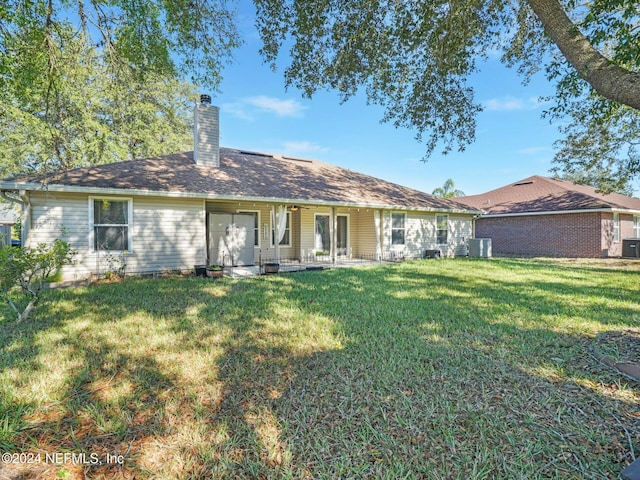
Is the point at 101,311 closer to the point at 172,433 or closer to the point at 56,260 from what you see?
the point at 56,260

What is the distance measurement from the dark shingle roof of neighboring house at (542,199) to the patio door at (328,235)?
35.0 feet

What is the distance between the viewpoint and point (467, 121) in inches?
312

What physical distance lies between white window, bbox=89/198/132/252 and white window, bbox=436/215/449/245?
1313 cm

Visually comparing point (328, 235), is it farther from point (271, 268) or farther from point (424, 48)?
point (424, 48)

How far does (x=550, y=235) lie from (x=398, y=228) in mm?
10461

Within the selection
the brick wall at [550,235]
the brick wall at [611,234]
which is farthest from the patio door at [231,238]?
the brick wall at [611,234]

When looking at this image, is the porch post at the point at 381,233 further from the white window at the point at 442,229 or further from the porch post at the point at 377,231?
the white window at the point at 442,229

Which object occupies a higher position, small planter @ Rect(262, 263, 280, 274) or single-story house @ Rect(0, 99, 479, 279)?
single-story house @ Rect(0, 99, 479, 279)

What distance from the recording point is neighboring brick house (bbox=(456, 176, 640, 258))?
55.7 feet

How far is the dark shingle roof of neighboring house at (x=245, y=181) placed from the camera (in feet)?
28.9

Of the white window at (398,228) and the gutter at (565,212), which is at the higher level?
the gutter at (565,212)

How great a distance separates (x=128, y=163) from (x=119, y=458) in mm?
10740

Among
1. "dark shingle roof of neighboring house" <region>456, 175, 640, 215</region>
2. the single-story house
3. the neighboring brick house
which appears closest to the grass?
the single-story house

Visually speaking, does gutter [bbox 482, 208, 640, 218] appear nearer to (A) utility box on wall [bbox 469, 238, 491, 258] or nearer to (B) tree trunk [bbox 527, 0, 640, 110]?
(A) utility box on wall [bbox 469, 238, 491, 258]
